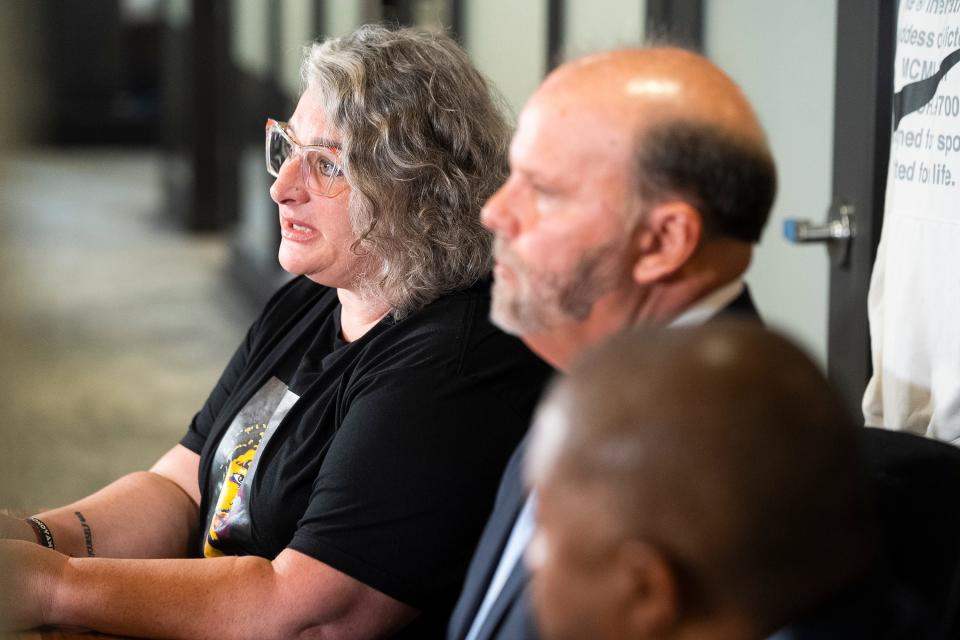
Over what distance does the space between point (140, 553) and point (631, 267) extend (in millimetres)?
1047

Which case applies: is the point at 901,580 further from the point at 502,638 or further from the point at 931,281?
the point at 931,281

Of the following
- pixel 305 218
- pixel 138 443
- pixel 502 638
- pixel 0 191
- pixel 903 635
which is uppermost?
pixel 0 191

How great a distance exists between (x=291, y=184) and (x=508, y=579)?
0.76m

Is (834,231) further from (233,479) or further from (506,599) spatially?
(506,599)

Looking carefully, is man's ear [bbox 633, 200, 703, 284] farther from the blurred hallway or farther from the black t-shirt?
the blurred hallway

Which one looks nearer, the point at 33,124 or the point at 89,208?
the point at 33,124

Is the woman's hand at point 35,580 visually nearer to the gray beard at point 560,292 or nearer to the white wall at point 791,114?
the gray beard at point 560,292

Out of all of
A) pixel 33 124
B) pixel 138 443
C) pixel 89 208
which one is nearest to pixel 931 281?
pixel 33 124

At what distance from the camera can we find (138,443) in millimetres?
4746

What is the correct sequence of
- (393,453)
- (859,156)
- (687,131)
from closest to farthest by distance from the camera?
(687,131), (393,453), (859,156)

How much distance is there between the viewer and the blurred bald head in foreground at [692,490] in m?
0.69

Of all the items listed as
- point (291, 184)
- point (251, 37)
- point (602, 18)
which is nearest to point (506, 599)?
point (291, 184)

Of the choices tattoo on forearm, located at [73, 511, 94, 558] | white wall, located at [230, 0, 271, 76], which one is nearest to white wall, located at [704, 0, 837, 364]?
tattoo on forearm, located at [73, 511, 94, 558]

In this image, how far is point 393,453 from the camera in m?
1.49
